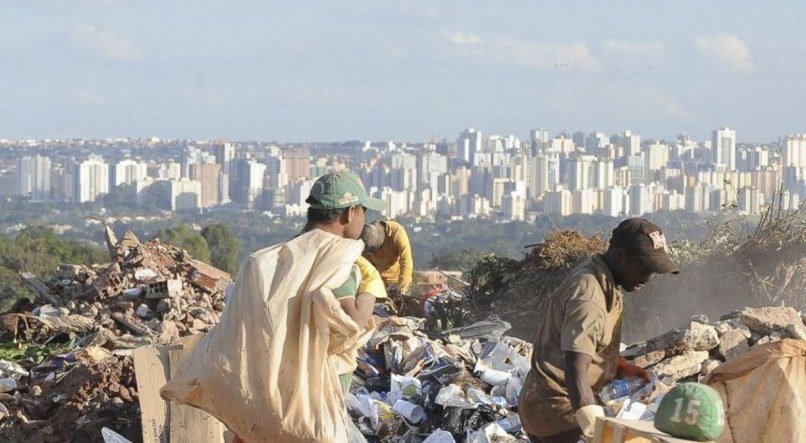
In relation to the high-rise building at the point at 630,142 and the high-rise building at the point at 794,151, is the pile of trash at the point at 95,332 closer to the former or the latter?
the high-rise building at the point at 794,151

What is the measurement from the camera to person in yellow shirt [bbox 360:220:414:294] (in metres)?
9.93

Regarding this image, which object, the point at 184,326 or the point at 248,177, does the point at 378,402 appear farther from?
the point at 248,177

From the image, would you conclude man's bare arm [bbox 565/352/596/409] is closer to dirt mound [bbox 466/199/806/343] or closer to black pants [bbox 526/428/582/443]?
black pants [bbox 526/428/582/443]

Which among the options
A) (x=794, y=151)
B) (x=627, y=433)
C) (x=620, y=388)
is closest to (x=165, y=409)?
(x=620, y=388)

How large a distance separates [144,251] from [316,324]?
8.20 metres

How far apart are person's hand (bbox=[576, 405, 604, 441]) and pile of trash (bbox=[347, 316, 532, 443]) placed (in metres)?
2.70

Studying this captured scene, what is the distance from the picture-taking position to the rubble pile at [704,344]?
743cm

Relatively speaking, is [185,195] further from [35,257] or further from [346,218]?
[346,218]

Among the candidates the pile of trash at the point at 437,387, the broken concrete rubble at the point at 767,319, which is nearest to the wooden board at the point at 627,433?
the pile of trash at the point at 437,387

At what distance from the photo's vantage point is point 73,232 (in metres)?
87.6

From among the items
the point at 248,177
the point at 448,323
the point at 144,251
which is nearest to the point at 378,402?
the point at 448,323

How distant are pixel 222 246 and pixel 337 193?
39.3 meters

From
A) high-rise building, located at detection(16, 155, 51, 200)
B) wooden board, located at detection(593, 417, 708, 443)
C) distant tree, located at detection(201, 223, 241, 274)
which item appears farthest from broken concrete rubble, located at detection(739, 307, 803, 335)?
high-rise building, located at detection(16, 155, 51, 200)

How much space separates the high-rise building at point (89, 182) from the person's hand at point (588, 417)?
114221mm
